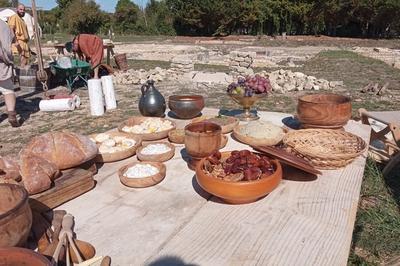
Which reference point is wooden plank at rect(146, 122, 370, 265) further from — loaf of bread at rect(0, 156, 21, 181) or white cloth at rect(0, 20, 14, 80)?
white cloth at rect(0, 20, 14, 80)

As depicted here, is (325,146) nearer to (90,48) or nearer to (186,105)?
(186,105)

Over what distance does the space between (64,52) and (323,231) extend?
12275 millimetres

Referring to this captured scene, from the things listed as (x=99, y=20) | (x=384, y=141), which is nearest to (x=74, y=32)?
(x=99, y=20)

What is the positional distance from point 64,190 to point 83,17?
34.5m

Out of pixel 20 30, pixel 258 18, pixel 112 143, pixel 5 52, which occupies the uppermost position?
pixel 258 18

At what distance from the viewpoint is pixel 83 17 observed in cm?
3278

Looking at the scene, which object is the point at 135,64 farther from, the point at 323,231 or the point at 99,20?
the point at 99,20

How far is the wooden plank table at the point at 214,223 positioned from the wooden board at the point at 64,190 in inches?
1.5

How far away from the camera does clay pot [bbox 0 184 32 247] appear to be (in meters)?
1.08

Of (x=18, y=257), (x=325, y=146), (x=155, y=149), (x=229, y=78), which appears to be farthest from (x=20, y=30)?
(x=18, y=257)

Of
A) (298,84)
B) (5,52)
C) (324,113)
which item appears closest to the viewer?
(324,113)

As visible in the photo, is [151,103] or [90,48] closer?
[151,103]

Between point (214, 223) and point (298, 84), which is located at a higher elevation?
point (214, 223)

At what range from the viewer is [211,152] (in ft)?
6.17
